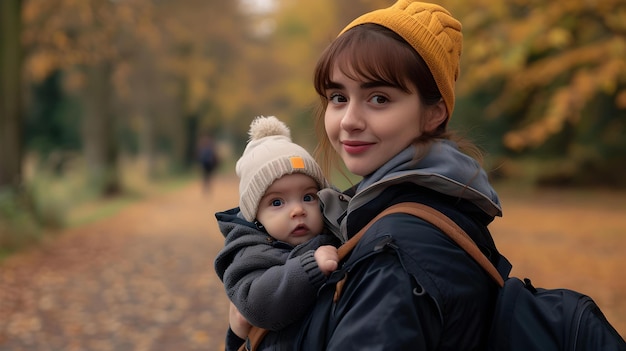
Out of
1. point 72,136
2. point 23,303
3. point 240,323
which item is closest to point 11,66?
point 23,303

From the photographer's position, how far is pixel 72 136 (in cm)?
3184

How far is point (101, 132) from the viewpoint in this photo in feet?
69.6

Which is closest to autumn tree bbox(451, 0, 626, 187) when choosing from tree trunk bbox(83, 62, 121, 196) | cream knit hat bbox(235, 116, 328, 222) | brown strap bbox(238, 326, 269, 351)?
cream knit hat bbox(235, 116, 328, 222)

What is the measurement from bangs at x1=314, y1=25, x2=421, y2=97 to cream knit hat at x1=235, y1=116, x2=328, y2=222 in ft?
1.35

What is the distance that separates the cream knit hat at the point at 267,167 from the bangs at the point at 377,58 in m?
0.41

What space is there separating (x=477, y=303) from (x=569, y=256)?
10.8 meters

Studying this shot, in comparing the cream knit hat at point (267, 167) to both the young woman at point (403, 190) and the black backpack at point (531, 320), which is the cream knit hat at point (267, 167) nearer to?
the young woman at point (403, 190)

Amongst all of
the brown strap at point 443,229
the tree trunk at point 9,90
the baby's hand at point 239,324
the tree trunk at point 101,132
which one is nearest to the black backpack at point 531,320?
the brown strap at point 443,229

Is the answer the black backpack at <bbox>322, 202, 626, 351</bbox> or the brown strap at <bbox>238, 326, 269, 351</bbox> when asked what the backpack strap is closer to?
the black backpack at <bbox>322, 202, 626, 351</bbox>

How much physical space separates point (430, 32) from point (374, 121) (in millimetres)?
280

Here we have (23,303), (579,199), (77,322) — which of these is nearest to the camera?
(77,322)

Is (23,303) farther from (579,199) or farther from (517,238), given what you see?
(579,199)

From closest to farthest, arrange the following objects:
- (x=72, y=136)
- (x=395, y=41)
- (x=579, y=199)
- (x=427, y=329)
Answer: (x=427, y=329), (x=395, y=41), (x=579, y=199), (x=72, y=136)

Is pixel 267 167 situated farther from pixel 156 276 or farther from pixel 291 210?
pixel 156 276
